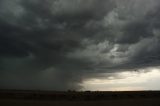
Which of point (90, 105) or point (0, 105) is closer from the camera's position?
point (0, 105)

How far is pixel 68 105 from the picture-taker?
68875mm

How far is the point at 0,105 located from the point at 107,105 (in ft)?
77.1

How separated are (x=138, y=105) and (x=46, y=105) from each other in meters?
20.2

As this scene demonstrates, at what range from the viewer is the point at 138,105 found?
218 ft

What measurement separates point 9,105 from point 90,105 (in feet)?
58.6

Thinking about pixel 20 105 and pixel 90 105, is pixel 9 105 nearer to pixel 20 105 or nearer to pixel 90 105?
pixel 20 105

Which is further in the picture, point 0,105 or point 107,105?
point 107,105

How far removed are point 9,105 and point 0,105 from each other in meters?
2.02

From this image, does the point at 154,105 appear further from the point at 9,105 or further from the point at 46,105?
the point at 9,105

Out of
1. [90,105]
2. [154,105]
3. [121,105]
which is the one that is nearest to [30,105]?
[90,105]

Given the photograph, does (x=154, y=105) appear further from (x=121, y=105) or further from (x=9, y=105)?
(x=9, y=105)

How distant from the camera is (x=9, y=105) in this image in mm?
66062

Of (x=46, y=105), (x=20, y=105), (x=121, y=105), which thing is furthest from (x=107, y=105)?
(x=20, y=105)

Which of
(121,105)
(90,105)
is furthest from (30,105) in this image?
(121,105)
